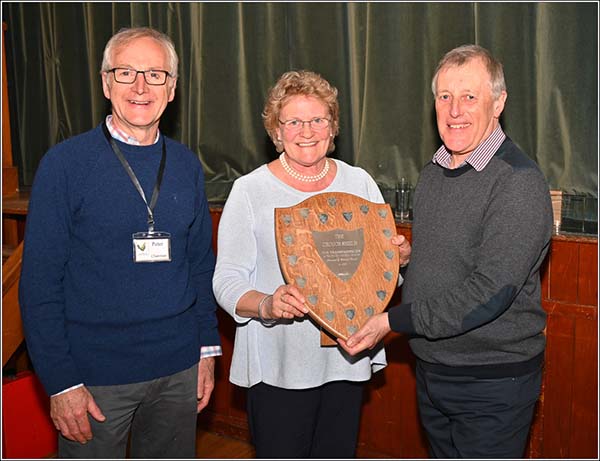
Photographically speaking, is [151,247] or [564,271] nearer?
[151,247]

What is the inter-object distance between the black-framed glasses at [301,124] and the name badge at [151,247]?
481mm

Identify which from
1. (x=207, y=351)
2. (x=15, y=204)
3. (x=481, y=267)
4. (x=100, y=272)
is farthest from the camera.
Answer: (x=15, y=204)

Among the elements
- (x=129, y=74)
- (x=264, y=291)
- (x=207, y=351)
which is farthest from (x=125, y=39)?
(x=207, y=351)

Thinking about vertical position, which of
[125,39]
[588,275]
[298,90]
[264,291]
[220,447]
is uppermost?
[125,39]

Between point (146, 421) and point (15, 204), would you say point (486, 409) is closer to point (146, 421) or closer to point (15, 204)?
point (146, 421)

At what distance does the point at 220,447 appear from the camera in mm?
3672

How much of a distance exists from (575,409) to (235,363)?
1.47 meters

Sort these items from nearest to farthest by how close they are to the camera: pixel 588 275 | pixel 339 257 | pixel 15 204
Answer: pixel 339 257 < pixel 588 275 < pixel 15 204

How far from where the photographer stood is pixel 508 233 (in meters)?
1.80

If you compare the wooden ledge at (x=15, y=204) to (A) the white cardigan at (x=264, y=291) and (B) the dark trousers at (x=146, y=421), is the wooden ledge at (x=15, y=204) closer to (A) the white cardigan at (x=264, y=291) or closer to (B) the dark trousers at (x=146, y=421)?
(B) the dark trousers at (x=146, y=421)

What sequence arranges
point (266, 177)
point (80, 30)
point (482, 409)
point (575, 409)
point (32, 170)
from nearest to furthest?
point (482, 409) < point (266, 177) < point (575, 409) < point (80, 30) < point (32, 170)

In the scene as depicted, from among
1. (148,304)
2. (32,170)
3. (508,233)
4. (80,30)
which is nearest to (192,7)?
(80,30)

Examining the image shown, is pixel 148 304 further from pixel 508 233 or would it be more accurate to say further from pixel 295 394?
pixel 508 233

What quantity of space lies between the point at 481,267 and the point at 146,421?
3.65 ft
